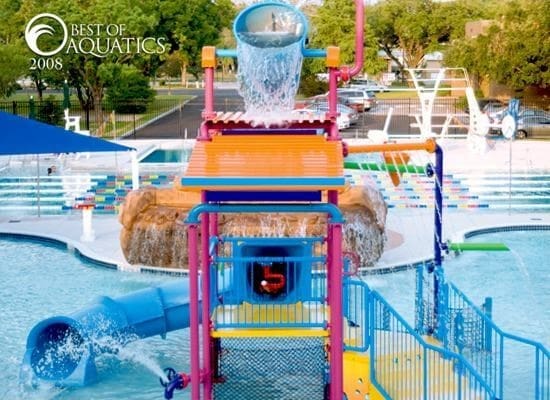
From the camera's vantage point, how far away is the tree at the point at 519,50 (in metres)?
38.0

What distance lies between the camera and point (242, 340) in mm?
8820

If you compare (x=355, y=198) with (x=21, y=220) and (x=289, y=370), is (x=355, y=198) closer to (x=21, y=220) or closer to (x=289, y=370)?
(x=289, y=370)

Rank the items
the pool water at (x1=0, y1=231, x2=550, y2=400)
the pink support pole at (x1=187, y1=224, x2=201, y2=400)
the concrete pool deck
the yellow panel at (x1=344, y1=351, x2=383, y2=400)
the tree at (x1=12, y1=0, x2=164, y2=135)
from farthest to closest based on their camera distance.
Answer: the tree at (x1=12, y1=0, x2=164, y2=135) < the concrete pool deck < the pool water at (x1=0, y1=231, x2=550, y2=400) < the yellow panel at (x1=344, y1=351, x2=383, y2=400) < the pink support pole at (x1=187, y1=224, x2=201, y2=400)

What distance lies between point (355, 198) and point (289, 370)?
5.71 metres

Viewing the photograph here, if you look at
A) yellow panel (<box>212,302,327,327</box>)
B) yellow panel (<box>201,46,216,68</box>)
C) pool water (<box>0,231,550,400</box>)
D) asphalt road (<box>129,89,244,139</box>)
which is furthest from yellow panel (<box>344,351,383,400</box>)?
asphalt road (<box>129,89,244,139</box>)

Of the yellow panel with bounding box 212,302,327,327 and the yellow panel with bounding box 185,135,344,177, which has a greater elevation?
the yellow panel with bounding box 185,135,344,177

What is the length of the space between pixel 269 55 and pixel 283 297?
1.84 meters

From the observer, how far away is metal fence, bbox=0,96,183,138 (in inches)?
1359

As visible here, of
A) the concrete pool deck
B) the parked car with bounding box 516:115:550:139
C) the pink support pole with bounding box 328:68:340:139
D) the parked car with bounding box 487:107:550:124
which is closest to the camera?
the pink support pole with bounding box 328:68:340:139

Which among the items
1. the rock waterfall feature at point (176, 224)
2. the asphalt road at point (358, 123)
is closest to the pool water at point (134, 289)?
the rock waterfall feature at point (176, 224)

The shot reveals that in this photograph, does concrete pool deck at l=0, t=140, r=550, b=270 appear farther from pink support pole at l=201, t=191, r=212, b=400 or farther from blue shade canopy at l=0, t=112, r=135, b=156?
pink support pole at l=201, t=191, r=212, b=400

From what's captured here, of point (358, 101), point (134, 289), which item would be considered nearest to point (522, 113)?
point (358, 101)

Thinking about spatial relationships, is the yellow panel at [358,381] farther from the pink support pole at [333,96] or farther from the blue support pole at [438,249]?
the pink support pole at [333,96]

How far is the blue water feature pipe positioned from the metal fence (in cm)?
2139
